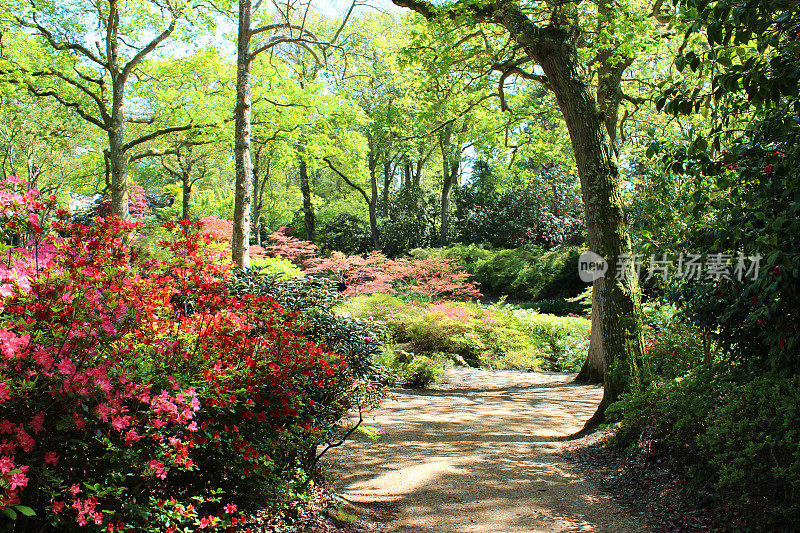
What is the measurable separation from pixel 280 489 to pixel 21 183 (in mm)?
1865

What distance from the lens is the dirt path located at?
3.41m

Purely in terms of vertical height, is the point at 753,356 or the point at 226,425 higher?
the point at 753,356

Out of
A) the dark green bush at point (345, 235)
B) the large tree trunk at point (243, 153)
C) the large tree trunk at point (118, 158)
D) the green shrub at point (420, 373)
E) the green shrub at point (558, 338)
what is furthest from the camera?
the dark green bush at point (345, 235)

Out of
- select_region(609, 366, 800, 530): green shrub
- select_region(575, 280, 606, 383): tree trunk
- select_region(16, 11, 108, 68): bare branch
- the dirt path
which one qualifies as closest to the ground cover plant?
select_region(575, 280, 606, 383): tree trunk

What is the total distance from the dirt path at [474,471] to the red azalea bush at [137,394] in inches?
40.8

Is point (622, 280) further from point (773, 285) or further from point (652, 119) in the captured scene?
point (652, 119)

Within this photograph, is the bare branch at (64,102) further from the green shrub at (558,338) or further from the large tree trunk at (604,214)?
the green shrub at (558,338)

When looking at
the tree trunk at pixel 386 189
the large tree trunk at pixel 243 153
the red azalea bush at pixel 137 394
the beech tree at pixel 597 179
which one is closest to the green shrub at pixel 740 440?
the beech tree at pixel 597 179

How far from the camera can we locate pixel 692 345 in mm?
4613

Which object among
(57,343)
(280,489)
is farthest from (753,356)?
(57,343)

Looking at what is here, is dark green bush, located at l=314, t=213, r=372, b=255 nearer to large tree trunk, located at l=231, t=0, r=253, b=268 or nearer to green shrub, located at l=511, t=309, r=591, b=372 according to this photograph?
green shrub, located at l=511, t=309, r=591, b=372

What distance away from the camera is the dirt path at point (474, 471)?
3414mm

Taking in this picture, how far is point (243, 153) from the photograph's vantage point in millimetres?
7422

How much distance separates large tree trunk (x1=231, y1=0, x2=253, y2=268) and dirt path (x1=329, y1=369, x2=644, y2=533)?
3.00 meters
